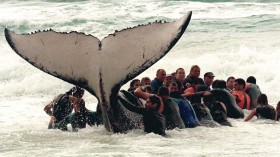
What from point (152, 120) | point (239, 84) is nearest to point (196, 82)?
point (239, 84)

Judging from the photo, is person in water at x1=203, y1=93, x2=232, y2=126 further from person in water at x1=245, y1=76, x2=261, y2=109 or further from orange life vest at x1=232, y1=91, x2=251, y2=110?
person in water at x1=245, y1=76, x2=261, y2=109

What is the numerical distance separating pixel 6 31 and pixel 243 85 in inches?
253

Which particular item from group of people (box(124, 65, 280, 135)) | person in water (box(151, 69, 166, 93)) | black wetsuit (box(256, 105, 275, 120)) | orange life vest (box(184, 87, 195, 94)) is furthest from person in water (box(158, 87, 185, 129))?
black wetsuit (box(256, 105, 275, 120))

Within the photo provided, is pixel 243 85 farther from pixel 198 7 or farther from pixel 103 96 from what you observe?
pixel 198 7

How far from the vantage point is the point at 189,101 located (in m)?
12.9

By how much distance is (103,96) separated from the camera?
34.3 ft

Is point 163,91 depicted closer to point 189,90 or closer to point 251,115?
point 189,90

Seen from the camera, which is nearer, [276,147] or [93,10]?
[276,147]

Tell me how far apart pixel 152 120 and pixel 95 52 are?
1.81 meters

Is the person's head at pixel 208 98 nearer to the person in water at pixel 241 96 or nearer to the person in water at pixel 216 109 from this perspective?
the person in water at pixel 216 109

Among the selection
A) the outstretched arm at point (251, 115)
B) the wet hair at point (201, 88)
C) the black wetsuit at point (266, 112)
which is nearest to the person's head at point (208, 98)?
the wet hair at point (201, 88)

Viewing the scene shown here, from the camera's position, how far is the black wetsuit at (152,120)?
11297mm

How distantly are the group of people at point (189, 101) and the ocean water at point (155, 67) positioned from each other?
0.87 feet

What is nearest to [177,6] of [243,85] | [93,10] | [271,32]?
[93,10]
